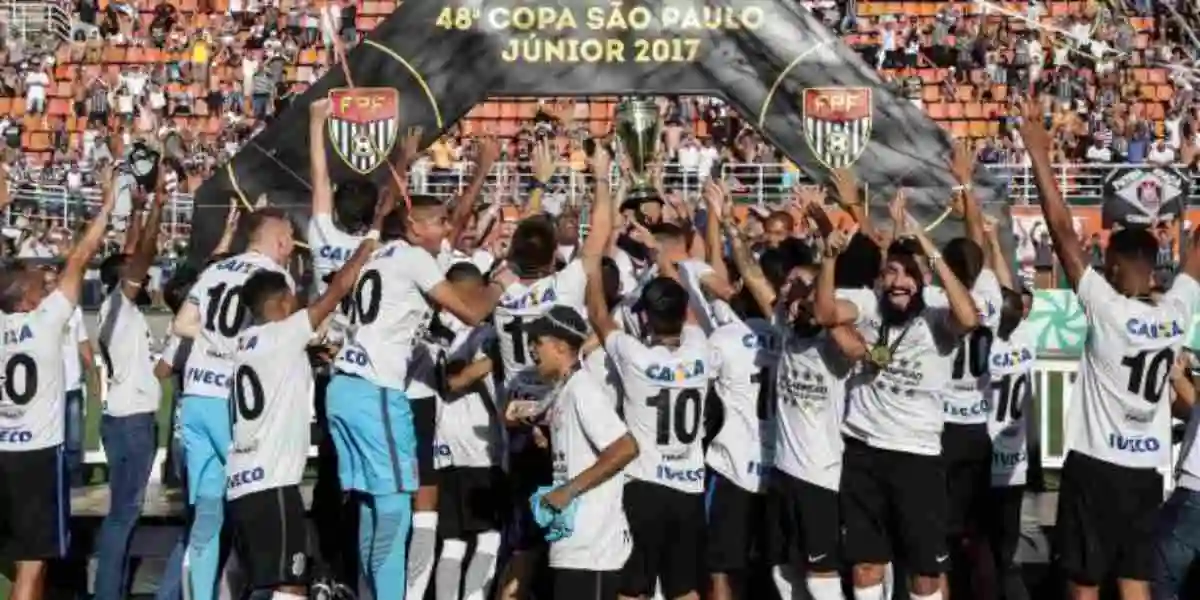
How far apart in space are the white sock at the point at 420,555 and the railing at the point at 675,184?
1080cm

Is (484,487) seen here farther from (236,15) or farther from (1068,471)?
(236,15)

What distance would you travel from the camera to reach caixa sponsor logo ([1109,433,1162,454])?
10383 mm

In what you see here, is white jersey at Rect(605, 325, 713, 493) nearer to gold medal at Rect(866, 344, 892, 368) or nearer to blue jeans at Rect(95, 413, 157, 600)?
gold medal at Rect(866, 344, 892, 368)

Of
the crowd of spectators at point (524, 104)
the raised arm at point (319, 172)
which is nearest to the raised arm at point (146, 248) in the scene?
the raised arm at point (319, 172)

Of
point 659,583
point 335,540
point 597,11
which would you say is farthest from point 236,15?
point 659,583

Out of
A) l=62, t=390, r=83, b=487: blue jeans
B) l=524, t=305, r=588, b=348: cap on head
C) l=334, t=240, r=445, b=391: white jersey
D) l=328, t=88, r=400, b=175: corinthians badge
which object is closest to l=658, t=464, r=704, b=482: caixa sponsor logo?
l=524, t=305, r=588, b=348: cap on head

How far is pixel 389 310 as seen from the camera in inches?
429

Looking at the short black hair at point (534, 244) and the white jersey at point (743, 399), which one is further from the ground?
the short black hair at point (534, 244)

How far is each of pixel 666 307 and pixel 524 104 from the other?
20.9m

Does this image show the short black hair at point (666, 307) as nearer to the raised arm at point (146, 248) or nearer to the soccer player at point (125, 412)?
the raised arm at point (146, 248)

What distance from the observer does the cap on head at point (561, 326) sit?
31.3 ft

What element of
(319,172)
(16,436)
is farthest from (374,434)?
(16,436)

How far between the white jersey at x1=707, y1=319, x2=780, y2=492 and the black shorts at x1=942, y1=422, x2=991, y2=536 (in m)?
0.98

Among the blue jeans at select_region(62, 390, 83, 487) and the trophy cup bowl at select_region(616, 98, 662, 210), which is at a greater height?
the trophy cup bowl at select_region(616, 98, 662, 210)
